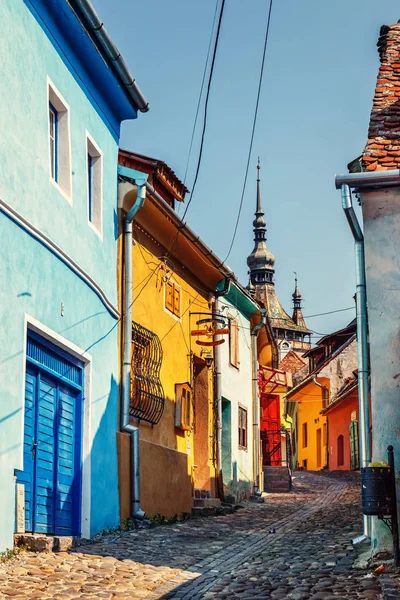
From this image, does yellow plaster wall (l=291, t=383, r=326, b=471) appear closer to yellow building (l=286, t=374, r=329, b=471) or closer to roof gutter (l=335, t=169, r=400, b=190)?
yellow building (l=286, t=374, r=329, b=471)

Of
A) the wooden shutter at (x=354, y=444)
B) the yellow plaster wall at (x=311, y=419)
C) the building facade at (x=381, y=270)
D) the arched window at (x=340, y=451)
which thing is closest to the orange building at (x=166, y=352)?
the building facade at (x=381, y=270)

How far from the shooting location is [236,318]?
2508 cm

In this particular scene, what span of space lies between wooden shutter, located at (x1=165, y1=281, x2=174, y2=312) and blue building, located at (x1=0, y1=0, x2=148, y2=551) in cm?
318

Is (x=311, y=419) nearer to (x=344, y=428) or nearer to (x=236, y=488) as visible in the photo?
(x=344, y=428)

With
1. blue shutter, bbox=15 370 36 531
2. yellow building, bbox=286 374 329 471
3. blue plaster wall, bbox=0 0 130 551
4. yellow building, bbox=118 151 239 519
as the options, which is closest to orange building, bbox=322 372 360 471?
yellow building, bbox=286 374 329 471

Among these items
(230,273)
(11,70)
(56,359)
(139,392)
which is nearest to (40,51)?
(11,70)

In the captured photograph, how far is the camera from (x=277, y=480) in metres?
30.0

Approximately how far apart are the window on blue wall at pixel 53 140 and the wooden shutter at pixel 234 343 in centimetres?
1155

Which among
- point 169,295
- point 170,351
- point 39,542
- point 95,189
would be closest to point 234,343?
point 170,351

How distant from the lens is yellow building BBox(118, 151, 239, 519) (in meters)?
16.2

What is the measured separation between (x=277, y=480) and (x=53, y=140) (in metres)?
18.8

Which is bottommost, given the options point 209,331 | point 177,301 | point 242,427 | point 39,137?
point 242,427

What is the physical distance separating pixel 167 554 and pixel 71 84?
6.32m

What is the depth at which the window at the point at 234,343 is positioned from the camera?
2423 centimetres
